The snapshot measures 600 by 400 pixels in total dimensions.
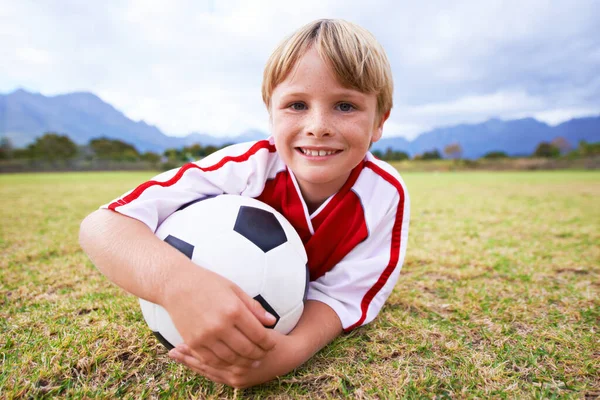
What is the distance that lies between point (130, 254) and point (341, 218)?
101 cm

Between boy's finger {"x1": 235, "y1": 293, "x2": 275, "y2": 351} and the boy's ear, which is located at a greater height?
the boy's ear

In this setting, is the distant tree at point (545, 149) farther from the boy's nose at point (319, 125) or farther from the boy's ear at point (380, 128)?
the boy's nose at point (319, 125)

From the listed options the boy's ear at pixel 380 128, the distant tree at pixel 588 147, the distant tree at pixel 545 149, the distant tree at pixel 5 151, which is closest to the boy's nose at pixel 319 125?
the boy's ear at pixel 380 128

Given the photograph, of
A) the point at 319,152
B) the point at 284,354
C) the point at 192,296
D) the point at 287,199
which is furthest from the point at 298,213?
the point at 192,296

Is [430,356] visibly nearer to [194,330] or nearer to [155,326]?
[194,330]

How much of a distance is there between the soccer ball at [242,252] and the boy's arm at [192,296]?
13 cm

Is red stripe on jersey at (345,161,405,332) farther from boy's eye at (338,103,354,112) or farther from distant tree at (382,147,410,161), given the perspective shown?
distant tree at (382,147,410,161)

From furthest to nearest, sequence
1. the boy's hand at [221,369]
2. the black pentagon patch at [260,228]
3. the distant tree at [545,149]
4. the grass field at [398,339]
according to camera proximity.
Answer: the distant tree at [545,149], the black pentagon patch at [260,228], the grass field at [398,339], the boy's hand at [221,369]

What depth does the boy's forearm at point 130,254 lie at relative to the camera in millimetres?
1174

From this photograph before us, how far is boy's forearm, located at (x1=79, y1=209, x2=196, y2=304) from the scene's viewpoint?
3.85 feet

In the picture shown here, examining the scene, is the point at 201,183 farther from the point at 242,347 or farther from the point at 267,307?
the point at 242,347

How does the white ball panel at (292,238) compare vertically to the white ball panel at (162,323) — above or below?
above

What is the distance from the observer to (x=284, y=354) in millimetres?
1313

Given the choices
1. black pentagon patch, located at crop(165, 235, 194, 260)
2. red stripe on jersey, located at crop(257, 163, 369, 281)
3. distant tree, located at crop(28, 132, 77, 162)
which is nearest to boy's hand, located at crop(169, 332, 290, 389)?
black pentagon patch, located at crop(165, 235, 194, 260)
